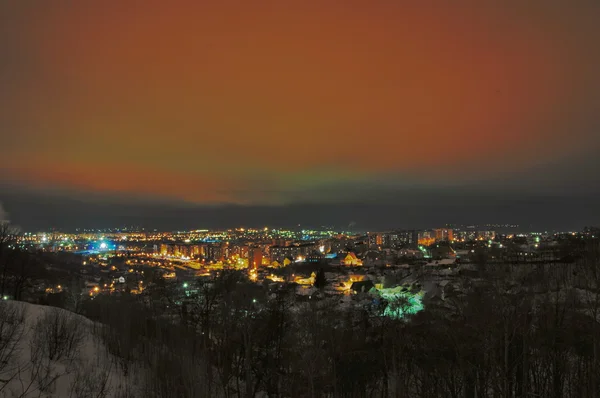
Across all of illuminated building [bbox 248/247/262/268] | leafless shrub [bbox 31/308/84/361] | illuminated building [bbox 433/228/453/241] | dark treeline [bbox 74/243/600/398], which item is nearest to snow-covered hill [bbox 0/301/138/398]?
leafless shrub [bbox 31/308/84/361]

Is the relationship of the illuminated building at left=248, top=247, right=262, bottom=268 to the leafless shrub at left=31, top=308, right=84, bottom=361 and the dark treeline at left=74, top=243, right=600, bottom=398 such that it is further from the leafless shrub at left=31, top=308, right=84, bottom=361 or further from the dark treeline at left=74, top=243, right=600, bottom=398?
the leafless shrub at left=31, top=308, right=84, bottom=361

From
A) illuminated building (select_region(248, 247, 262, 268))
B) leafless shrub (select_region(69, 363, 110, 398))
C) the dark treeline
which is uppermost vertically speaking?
leafless shrub (select_region(69, 363, 110, 398))

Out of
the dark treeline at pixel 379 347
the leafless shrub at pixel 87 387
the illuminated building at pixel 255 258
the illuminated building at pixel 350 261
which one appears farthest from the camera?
the illuminated building at pixel 255 258

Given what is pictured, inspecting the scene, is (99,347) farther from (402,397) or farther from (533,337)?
(533,337)

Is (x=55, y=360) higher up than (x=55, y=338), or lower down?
lower down

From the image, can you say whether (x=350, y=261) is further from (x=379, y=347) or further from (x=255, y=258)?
(x=379, y=347)

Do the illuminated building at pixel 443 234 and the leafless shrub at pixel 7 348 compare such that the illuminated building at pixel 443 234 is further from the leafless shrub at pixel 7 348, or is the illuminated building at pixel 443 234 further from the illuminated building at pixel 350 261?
the leafless shrub at pixel 7 348

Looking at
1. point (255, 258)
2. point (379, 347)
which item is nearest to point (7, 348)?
point (379, 347)

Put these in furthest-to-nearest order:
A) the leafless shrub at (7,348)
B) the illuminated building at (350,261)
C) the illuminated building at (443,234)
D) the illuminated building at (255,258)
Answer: the illuminated building at (443,234) < the illuminated building at (255,258) < the illuminated building at (350,261) < the leafless shrub at (7,348)

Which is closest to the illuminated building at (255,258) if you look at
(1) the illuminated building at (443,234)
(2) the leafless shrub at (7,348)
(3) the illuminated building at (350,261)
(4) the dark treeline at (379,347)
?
(3) the illuminated building at (350,261)
